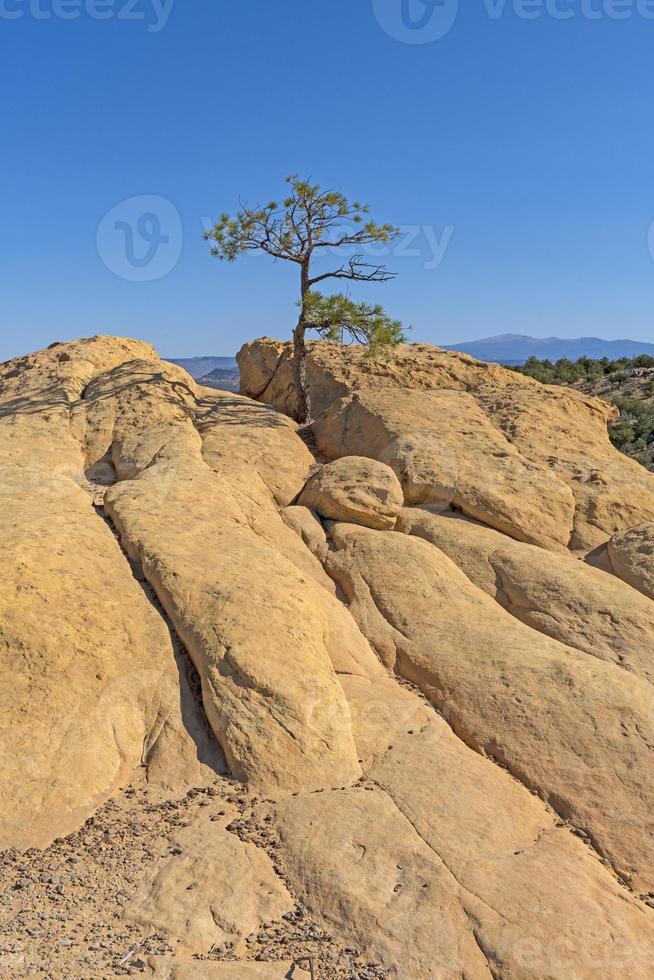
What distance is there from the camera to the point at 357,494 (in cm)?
1010

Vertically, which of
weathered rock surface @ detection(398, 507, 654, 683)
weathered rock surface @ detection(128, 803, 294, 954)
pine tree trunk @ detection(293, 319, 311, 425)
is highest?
pine tree trunk @ detection(293, 319, 311, 425)

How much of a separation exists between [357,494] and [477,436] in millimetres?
2958

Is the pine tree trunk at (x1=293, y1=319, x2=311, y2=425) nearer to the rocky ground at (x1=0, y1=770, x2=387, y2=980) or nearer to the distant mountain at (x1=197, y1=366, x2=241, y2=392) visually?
the distant mountain at (x1=197, y1=366, x2=241, y2=392)

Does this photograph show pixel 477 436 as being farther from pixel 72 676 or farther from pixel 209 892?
pixel 209 892

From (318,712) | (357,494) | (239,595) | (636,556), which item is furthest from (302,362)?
(318,712)

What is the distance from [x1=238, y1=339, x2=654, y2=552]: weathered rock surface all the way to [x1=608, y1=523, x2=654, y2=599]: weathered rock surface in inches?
17.7

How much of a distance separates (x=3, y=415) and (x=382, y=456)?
6227mm

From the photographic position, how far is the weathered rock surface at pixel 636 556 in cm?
923

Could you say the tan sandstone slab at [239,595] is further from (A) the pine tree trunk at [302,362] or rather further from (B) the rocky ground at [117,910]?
(A) the pine tree trunk at [302,362]

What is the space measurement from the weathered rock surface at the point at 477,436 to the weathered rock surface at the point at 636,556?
451 mm

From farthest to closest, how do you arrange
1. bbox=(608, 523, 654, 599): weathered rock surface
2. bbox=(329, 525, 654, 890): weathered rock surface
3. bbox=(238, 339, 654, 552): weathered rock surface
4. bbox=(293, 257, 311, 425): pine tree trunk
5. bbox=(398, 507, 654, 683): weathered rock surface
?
1. bbox=(293, 257, 311, 425): pine tree trunk
2. bbox=(238, 339, 654, 552): weathered rock surface
3. bbox=(608, 523, 654, 599): weathered rock surface
4. bbox=(398, 507, 654, 683): weathered rock surface
5. bbox=(329, 525, 654, 890): weathered rock surface

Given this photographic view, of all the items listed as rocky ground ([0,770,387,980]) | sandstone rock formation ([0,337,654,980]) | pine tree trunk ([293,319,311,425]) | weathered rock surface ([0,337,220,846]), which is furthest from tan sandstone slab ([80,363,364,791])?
pine tree trunk ([293,319,311,425])

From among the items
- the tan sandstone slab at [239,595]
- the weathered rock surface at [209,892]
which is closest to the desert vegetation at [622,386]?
the tan sandstone slab at [239,595]

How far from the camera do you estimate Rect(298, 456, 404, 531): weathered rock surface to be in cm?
998
